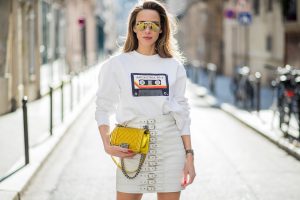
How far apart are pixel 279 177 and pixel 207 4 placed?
3162 centimetres

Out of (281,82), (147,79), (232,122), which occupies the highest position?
(147,79)

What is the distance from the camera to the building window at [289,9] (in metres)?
19.2

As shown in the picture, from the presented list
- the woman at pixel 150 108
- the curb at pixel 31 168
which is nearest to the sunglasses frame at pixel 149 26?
the woman at pixel 150 108

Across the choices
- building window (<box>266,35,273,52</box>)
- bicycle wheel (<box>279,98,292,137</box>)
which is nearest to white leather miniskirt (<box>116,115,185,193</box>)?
bicycle wheel (<box>279,98,292,137</box>)

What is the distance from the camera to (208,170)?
778 centimetres

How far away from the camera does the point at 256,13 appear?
25.8 meters

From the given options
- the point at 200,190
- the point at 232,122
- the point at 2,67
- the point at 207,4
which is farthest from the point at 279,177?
the point at 207,4

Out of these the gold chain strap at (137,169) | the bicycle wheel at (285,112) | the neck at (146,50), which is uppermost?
the neck at (146,50)

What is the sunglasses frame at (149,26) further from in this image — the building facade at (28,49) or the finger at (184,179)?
the building facade at (28,49)

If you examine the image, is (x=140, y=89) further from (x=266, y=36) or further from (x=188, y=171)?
(x=266, y=36)

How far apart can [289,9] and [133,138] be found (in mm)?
17780

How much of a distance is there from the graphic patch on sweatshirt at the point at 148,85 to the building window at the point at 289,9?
55.1 feet

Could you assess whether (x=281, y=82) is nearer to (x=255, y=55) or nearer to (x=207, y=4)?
(x=255, y=55)

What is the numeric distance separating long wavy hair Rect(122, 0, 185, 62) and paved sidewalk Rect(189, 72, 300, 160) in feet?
Result: 18.6
